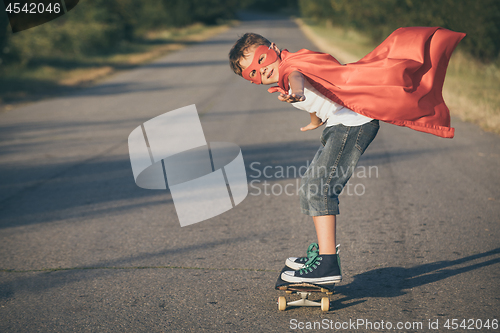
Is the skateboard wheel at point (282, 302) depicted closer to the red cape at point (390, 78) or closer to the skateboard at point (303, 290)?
the skateboard at point (303, 290)

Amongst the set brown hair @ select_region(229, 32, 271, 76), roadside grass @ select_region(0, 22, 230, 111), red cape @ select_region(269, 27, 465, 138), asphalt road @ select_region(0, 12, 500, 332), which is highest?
brown hair @ select_region(229, 32, 271, 76)

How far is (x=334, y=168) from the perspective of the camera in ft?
9.51

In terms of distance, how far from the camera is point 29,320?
2840mm

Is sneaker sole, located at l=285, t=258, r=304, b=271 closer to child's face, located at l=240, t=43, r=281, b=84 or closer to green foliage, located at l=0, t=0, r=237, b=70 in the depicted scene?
child's face, located at l=240, t=43, r=281, b=84

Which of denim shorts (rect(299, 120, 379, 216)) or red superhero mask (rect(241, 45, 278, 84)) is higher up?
red superhero mask (rect(241, 45, 278, 84))

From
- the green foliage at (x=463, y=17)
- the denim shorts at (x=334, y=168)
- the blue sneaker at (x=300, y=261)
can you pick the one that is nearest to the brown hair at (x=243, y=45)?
the denim shorts at (x=334, y=168)

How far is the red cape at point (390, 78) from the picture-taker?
2.70 metres

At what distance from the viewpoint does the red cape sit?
8.86 ft

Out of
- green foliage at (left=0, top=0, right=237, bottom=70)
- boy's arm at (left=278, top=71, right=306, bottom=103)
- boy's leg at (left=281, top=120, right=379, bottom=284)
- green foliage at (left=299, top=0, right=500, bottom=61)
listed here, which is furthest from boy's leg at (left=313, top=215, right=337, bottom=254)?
green foliage at (left=0, top=0, right=237, bottom=70)

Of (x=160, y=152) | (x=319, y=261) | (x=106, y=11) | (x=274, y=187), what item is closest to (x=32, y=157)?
(x=160, y=152)

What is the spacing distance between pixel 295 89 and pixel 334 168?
1.98 feet

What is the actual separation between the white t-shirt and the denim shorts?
0.04m

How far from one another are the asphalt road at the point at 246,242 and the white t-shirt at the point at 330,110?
3.57 feet

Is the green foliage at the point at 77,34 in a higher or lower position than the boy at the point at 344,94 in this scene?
lower
